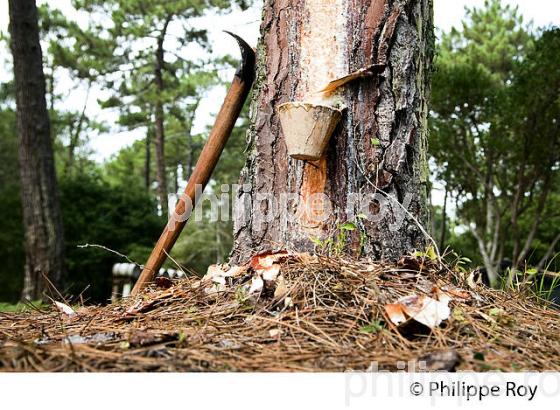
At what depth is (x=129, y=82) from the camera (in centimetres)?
1798

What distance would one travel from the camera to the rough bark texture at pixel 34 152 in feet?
20.2

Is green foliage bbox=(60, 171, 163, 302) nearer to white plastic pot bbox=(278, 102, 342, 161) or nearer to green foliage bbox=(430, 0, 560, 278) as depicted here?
green foliage bbox=(430, 0, 560, 278)

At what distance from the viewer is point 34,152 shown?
6.29m

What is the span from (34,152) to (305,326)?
227 inches

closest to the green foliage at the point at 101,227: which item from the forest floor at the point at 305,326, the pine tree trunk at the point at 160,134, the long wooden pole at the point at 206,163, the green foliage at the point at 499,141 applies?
the pine tree trunk at the point at 160,134

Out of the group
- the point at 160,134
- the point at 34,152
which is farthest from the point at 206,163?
the point at 160,134

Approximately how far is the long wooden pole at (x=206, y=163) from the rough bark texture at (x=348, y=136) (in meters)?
0.18

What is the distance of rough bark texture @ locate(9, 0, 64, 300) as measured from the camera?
20.2ft
